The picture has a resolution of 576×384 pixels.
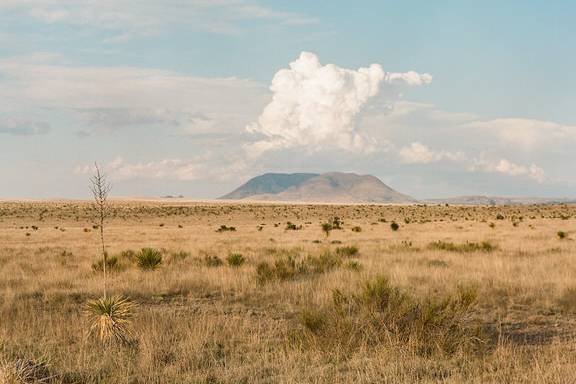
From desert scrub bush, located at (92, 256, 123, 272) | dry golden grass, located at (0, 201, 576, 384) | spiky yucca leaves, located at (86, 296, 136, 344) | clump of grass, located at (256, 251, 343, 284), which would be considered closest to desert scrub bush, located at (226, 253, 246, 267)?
dry golden grass, located at (0, 201, 576, 384)

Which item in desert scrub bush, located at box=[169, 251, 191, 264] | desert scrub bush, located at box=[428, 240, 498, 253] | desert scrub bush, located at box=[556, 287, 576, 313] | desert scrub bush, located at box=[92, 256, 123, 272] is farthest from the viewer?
desert scrub bush, located at box=[428, 240, 498, 253]

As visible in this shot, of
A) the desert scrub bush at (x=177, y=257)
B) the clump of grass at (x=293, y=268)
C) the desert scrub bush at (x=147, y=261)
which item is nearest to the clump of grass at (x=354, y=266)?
the clump of grass at (x=293, y=268)

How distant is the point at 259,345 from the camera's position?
26.9 feet

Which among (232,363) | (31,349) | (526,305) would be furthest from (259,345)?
(526,305)

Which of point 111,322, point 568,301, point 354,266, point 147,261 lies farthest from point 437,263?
point 111,322

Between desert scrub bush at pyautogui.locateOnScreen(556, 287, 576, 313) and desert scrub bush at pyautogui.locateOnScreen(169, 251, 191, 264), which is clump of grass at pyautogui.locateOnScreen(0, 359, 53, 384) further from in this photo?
desert scrub bush at pyautogui.locateOnScreen(169, 251, 191, 264)

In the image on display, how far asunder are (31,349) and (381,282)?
5.15 m

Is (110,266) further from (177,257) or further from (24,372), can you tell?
(24,372)

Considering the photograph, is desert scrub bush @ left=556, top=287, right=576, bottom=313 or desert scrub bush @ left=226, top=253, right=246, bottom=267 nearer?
desert scrub bush @ left=556, top=287, right=576, bottom=313

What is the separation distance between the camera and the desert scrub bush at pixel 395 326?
7.79 meters

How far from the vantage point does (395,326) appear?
27.1 feet

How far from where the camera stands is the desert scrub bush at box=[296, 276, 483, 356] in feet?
25.6

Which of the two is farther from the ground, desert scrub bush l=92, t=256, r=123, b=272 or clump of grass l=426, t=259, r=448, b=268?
desert scrub bush l=92, t=256, r=123, b=272

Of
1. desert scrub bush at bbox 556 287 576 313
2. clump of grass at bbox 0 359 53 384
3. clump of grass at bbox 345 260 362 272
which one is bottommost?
desert scrub bush at bbox 556 287 576 313
